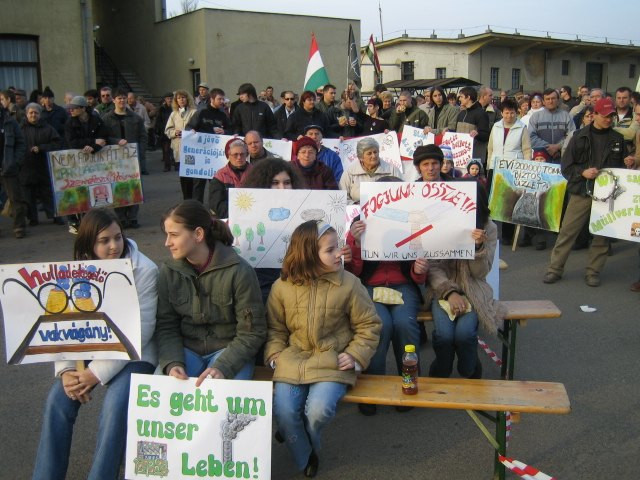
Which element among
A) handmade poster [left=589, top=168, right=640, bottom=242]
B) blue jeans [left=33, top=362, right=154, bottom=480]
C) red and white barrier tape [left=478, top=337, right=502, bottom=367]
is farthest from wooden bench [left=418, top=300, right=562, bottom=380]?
handmade poster [left=589, top=168, right=640, bottom=242]

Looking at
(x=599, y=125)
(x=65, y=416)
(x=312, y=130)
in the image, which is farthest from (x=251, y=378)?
(x=599, y=125)

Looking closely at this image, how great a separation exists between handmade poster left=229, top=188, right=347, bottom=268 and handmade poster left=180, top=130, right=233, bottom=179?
5.11 metres

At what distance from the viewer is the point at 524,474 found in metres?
3.30

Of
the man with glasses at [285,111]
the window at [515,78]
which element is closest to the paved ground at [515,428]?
the man with glasses at [285,111]

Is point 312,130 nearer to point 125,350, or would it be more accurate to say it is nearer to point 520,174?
point 520,174

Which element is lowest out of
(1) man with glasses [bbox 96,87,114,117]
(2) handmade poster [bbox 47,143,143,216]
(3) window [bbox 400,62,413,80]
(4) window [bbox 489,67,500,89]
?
(2) handmade poster [bbox 47,143,143,216]

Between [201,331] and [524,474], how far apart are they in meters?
1.89

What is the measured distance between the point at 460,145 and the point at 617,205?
3502mm

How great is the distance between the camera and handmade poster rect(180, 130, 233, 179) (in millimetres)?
9594

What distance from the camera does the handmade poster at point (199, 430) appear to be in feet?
10.6

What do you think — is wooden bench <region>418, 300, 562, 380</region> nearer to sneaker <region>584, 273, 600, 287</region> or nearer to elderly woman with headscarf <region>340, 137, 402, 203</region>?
elderly woman with headscarf <region>340, 137, 402, 203</region>

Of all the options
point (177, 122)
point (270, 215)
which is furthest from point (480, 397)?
point (177, 122)

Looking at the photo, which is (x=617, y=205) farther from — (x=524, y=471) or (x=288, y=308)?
(x=288, y=308)

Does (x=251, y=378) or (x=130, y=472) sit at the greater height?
(x=251, y=378)
